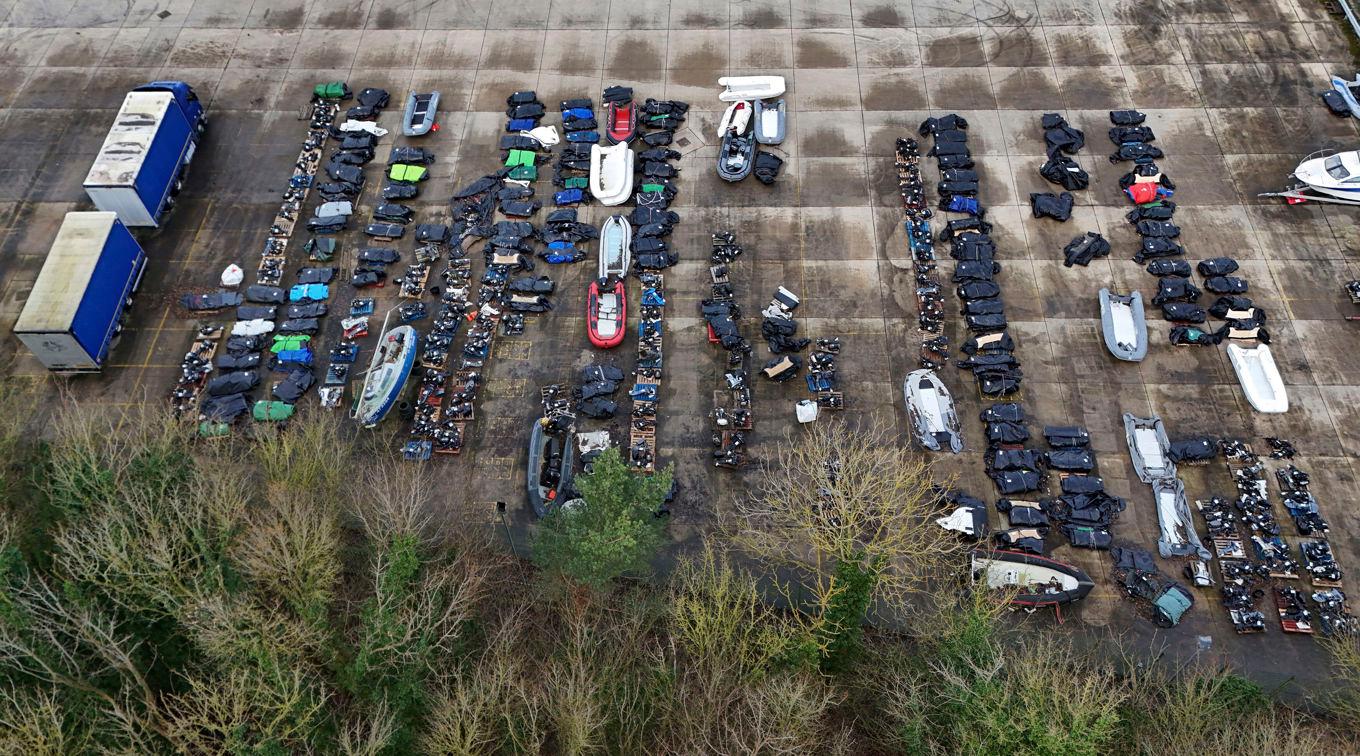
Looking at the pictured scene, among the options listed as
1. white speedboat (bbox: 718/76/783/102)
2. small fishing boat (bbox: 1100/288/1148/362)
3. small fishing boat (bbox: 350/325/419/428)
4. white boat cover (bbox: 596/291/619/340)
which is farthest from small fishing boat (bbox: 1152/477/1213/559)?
small fishing boat (bbox: 350/325/419/428)

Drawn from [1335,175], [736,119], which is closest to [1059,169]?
[1335,175]

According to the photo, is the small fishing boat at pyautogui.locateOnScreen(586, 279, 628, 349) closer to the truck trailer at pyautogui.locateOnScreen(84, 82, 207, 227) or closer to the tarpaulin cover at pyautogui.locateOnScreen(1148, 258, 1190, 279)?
the truck trailer at pyautogui.locateOnScreen(84, 82, 207, 227)

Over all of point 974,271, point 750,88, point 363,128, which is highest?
point 750,88

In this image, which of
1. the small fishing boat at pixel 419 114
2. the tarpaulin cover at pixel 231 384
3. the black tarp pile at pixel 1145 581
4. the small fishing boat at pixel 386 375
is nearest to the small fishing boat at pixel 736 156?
the small fishing boat at pixel 419 114

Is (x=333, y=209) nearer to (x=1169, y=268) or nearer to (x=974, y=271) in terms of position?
(x=974, y=271)

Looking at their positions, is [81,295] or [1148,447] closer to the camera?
[1148,447]

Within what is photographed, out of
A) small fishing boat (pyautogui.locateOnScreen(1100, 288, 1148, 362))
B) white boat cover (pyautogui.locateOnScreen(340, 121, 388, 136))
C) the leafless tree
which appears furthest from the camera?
white boat cover (pyautogui.locateOnScreen(340, 121, 388, 136))
